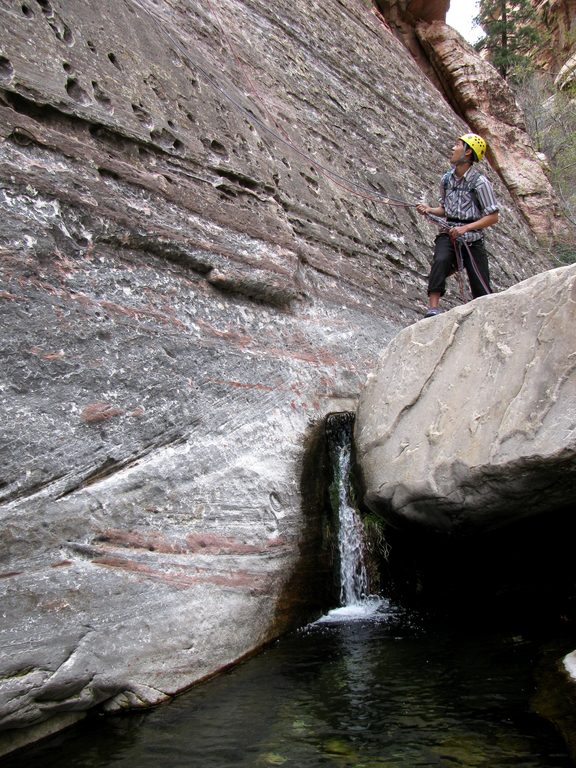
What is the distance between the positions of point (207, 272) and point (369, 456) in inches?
73.2

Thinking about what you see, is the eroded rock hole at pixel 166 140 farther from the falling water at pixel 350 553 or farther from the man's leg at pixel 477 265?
the falling water at pixel 350 553

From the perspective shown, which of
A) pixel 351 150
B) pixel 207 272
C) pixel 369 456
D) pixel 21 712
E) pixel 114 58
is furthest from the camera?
pixel 351 150

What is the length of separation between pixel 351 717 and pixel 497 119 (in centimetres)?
1632

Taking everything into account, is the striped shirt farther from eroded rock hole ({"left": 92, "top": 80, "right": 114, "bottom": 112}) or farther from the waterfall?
eroded rock hole ({"left": 92, "top": 80, "right": 114, "bottom": 112})

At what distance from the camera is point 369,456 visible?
4.58 metres

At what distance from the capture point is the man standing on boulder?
5.84m

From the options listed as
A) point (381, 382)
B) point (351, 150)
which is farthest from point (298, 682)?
point (351, 150)

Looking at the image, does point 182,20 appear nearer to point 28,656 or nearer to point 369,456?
point 369,456

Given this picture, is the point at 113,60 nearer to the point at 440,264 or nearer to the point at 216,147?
the point at 216,147

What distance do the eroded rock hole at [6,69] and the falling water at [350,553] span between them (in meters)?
3.78

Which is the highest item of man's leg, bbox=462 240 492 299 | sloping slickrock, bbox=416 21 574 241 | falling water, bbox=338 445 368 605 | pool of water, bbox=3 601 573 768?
sloping slickrock, bbox=416 21 574 241

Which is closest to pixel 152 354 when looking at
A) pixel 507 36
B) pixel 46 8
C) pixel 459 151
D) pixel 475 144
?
pixel 46 8

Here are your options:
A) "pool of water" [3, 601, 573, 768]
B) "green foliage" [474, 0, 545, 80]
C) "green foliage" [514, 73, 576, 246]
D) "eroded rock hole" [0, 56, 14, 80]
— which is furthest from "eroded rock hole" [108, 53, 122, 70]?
"green foliage" [474, 0, 545, 80]

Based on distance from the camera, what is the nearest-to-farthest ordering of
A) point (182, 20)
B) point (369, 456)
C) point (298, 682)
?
1. point (298, 682)
2. point (369, 456)
3. point (182, 20)
